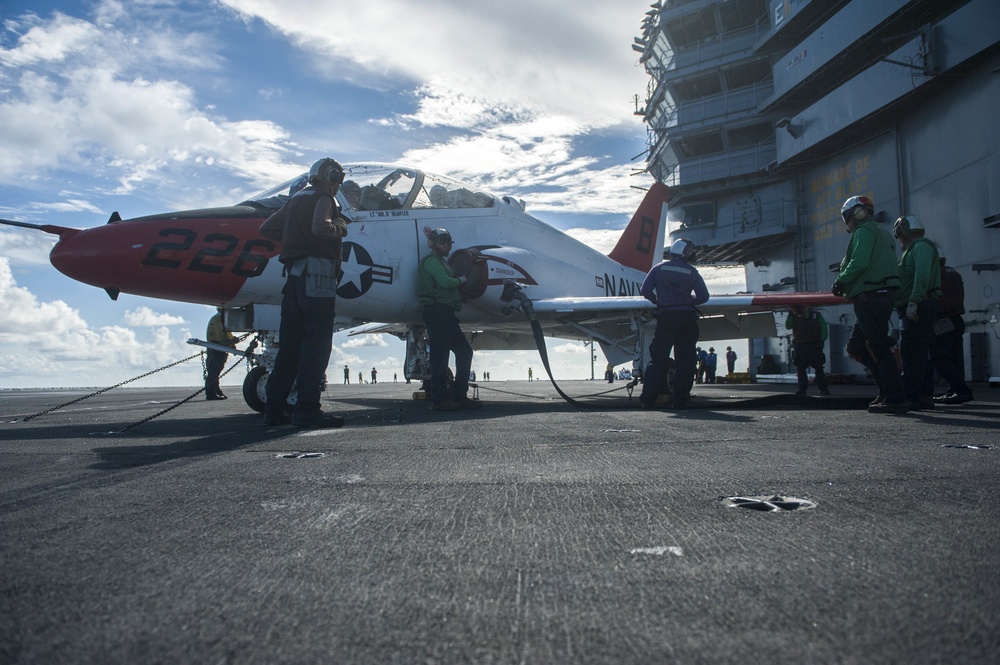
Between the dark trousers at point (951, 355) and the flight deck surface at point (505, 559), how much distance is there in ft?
16.8

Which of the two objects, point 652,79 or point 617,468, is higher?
point 652,79

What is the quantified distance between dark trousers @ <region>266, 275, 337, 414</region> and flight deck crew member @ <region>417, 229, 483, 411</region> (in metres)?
2.55

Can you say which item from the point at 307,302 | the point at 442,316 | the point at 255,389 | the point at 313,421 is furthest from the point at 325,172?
the point at 442,316

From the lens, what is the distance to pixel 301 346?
556 centimetres

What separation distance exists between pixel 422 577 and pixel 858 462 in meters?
2.26

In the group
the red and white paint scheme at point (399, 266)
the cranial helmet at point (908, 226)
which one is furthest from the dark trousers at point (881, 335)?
the red and white paint scheme at point (399, 266)

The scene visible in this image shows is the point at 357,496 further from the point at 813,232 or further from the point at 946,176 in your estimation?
the point at 813,232

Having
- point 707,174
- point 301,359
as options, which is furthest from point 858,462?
point 707,174

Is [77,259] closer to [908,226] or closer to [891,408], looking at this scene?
[891,408]

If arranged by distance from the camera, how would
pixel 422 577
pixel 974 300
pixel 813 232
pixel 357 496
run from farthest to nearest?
pixel 813 232 → pixel 974 300 → pixel 357 496 → pixel 422 577

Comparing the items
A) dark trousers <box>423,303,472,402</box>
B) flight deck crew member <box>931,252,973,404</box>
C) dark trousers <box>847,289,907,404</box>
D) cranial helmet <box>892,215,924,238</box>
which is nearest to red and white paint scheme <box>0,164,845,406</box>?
dark trousers <box>423,303,472,402</box>

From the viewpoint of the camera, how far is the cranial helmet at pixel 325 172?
18.5 feet

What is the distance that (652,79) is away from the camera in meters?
30.5

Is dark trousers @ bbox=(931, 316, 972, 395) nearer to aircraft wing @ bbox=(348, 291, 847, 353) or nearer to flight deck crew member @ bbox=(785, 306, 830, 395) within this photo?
aircraft wing @ bbox=(348, 291, 847, 353)
